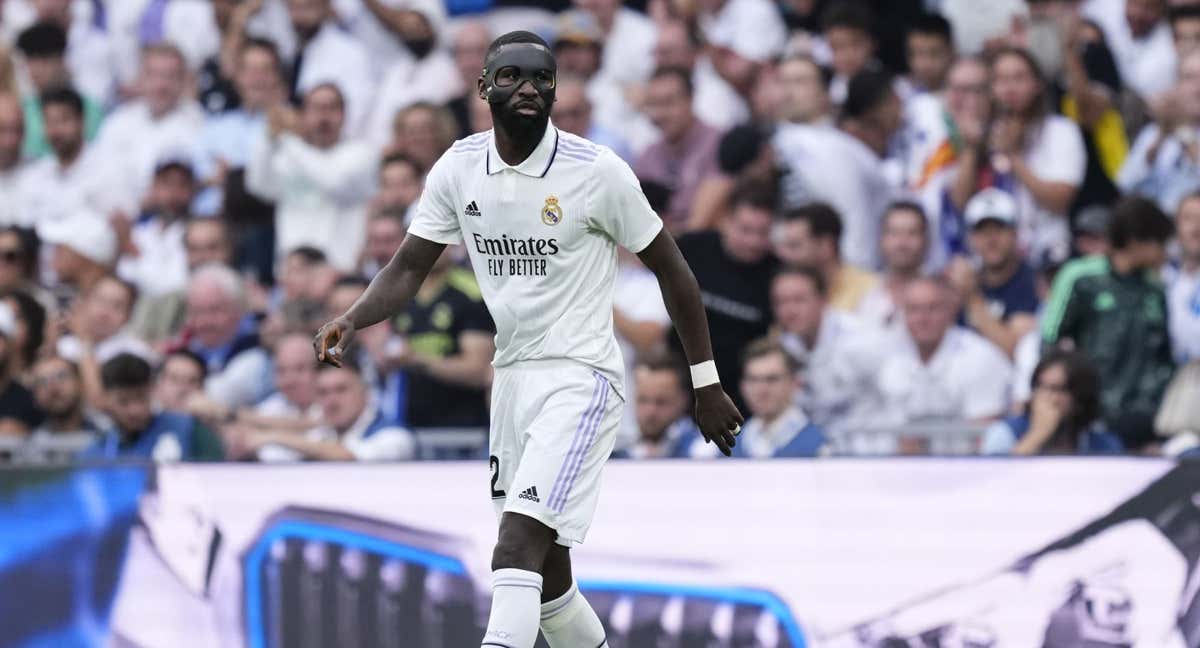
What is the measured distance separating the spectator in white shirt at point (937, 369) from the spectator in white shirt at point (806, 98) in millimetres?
1598

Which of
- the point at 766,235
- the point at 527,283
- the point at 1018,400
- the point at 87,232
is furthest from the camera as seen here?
the point at 87,232

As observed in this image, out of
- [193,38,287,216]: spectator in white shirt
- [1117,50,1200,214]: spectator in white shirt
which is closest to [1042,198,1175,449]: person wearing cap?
[1117,50,1200,214]: spectator in white shirt

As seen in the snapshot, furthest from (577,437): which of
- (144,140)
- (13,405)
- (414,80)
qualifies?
(144,140)

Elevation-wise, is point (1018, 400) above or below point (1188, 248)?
below

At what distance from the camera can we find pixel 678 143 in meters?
11.7

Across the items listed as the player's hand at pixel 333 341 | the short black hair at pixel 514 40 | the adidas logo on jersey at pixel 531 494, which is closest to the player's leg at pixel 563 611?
the adidas logo on jersey at pixel 531 494

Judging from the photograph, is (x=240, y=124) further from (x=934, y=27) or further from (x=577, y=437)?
(x=577, y=437)

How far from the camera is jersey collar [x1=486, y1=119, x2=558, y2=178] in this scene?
646cm

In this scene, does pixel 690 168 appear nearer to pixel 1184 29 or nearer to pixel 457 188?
pixel 1184 29

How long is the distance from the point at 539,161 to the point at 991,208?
188 inches

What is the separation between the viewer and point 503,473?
21.9 ft

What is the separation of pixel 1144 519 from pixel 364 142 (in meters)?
6.32

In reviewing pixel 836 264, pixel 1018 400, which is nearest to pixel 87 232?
pixel 836 264

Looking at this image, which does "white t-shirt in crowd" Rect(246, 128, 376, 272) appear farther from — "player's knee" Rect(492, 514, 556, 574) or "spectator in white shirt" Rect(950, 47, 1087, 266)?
"player's knee" Rect(492, 514, 556, 574)
